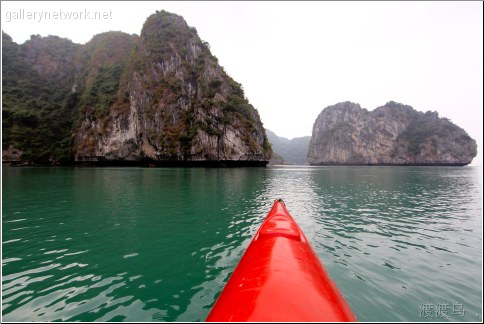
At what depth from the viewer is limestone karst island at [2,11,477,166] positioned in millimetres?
66625

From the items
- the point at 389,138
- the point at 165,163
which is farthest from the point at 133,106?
the point at 389,138

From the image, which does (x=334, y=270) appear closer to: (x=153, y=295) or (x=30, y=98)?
(x=153, y=295)

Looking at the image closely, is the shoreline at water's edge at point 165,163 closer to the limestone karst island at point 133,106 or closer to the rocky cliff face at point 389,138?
the limestone karst island at point 133,106

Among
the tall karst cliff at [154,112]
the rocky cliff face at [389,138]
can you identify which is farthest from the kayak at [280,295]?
the rocky cliff face at [389,138]

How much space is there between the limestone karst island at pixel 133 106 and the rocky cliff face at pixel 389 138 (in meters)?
104

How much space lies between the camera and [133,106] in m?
69.3

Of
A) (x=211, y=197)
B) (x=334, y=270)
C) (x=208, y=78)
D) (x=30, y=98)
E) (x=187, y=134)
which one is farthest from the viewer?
(x=30, y=98)

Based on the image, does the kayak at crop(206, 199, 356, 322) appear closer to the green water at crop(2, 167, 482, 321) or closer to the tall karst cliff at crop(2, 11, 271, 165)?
the green water at crop(2, 167, 482, 321)

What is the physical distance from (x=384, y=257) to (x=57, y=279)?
27.9 ft

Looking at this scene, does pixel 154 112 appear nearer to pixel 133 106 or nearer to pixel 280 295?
pixel 133 106

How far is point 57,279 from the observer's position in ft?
16.4

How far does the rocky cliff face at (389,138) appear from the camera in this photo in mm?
125625

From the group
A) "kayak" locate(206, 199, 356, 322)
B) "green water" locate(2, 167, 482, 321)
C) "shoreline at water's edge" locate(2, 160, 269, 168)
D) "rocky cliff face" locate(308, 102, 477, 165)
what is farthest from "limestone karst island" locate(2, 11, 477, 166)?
"rocky cliff face" locate(308, 102, 477, 165)

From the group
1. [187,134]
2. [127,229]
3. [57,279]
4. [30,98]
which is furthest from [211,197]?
[30,98]
